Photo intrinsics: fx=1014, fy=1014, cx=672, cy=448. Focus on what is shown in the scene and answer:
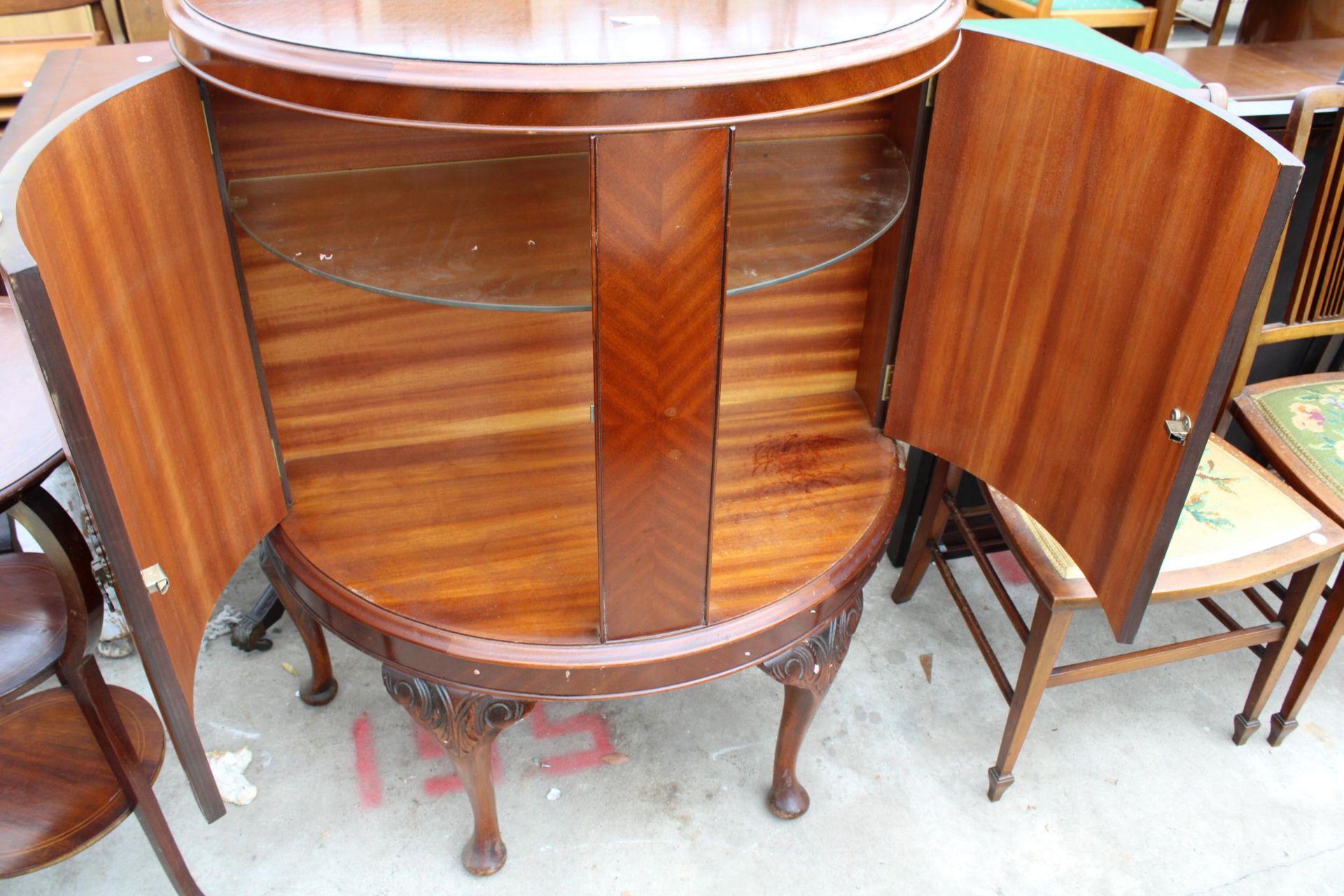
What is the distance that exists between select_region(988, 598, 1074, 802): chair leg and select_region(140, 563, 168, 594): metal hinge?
124 centimetres

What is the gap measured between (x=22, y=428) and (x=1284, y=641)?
6.58 feet

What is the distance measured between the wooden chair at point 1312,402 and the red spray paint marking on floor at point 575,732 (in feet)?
4.19

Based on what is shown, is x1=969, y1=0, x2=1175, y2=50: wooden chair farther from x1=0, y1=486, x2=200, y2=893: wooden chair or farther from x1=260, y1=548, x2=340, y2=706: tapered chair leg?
x1=0, y1=486, x2=200, y2=893: wooden chair

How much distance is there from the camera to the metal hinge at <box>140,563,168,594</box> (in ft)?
3.40

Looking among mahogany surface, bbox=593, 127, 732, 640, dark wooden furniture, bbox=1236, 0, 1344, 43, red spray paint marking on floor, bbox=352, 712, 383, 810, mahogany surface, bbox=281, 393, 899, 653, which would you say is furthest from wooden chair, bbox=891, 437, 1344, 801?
dark wooden furniture, bbox=1236, 0, 1344, 43

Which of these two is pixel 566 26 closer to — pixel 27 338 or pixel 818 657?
pixel 27 338

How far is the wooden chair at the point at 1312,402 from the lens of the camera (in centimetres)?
175

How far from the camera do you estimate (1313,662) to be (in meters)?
1.88

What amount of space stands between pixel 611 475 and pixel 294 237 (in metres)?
0.50

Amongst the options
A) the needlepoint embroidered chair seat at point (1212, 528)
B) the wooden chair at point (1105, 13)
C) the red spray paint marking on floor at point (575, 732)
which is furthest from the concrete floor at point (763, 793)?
the wooden chair at point (1105, 13)

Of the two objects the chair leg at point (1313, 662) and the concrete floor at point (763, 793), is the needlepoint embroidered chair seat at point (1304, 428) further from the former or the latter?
the concrete floor at point (763, 793)

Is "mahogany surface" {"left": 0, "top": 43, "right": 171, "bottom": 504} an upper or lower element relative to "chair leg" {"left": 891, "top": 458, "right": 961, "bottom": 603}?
upper

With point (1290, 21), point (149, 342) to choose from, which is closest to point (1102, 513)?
point (149, 342)

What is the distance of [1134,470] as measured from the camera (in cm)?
124
